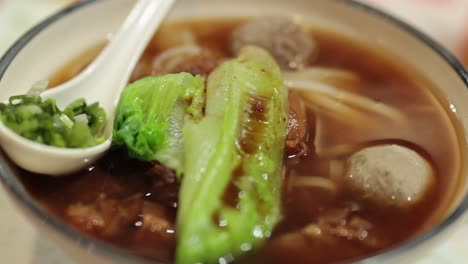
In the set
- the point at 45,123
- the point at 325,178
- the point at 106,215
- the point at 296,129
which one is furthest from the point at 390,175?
the point at 45,123

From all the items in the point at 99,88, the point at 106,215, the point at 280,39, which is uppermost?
the point at 280,39

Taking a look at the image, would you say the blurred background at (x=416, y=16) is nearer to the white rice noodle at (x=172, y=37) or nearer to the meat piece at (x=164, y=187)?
the white rice noodle at (x=172, y=37)

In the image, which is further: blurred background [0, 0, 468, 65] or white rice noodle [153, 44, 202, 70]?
blurred background [0, 0, 468, 65]

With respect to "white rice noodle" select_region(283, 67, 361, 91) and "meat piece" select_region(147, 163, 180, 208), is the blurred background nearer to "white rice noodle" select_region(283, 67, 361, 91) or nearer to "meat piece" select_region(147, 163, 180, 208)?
"white rice noodle" select_region(283, 67, 361, 91)

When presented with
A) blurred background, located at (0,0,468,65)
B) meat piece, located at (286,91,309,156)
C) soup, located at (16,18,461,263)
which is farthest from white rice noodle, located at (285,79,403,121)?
blurred background, located at (0,0,468,65)

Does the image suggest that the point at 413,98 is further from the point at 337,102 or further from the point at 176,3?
the point at 176,3

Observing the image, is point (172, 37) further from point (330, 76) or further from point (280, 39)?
point (330, 76)
